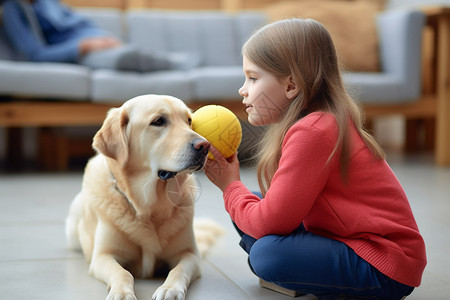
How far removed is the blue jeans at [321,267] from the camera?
1276mm

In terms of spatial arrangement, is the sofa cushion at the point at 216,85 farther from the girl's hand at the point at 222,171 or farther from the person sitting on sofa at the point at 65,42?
the girl's hand at the point at 222,171

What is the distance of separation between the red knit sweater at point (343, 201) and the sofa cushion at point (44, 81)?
8.85ft

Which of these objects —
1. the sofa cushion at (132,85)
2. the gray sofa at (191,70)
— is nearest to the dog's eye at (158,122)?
the gray sofa at (191,70)

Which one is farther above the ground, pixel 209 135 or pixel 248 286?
pixel 209 135

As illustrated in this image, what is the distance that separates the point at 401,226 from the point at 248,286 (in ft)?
1.60

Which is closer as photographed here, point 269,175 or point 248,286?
point 269,175

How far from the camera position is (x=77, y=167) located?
4.29m

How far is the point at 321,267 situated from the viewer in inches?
50.4

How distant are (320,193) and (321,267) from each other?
6.7 inches

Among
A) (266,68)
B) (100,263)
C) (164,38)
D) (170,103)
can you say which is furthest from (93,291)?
(164,38)

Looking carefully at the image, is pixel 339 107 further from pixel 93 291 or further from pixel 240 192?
pixel 93 291

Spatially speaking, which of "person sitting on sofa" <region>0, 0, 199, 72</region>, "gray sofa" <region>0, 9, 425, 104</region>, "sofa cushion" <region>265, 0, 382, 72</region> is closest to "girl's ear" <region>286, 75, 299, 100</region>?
"gray sofa" <region>0, 9, 425, 104</region>

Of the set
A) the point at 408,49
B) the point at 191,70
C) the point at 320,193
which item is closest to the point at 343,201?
the point at 320,193

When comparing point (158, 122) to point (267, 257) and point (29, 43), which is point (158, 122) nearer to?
point (267, 257)
